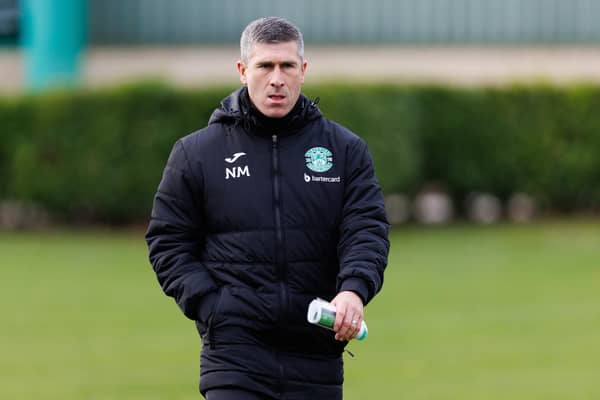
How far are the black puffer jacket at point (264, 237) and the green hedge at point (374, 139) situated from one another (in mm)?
14901

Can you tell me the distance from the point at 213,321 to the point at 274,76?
0.93 m

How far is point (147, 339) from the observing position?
1227 centimetres

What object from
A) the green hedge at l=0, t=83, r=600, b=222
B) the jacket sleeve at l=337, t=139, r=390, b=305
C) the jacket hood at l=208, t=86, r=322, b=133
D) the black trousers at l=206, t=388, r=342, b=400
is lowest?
the green hedge at l=0, t=83, r=600, b=222

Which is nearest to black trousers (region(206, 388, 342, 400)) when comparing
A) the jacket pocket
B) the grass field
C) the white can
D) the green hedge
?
the jacket pocket

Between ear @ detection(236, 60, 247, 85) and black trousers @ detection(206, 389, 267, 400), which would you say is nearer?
black trousers @ detection(206, 389, 267, 400)

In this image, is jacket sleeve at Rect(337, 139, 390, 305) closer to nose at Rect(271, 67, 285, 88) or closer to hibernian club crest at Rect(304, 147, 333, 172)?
hibernian club crest at Rect(304, 147, 333, 172)

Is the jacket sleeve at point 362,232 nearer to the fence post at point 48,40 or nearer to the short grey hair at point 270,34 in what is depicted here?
the short grey hair at point 270,34

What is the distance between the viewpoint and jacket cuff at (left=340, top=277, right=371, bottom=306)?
16.6 ft

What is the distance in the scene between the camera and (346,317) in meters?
4.92

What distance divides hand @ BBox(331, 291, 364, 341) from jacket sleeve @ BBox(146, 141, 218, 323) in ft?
1.77

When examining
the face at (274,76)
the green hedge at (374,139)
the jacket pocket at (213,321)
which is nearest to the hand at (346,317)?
the jacket pocket at (213,321)

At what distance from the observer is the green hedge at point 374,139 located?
2112cm

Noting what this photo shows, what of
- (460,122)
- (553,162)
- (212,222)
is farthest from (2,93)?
(212,222)

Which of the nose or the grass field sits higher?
the nose
